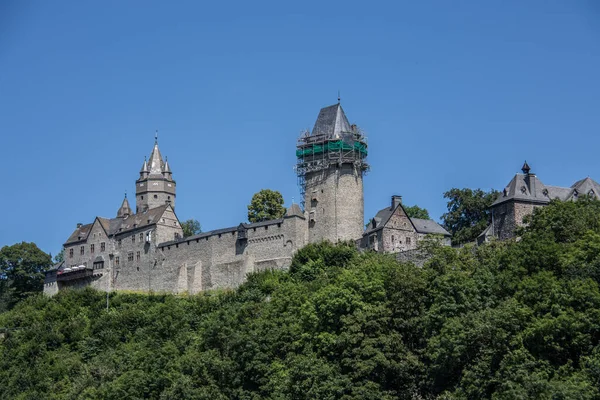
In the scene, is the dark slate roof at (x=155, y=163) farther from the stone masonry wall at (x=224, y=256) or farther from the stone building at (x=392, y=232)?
the stone building at (x=392, y=232)

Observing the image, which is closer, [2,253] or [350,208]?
[350,208]

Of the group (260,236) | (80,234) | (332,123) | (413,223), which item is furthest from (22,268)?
(413,223)

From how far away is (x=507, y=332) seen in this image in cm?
3794

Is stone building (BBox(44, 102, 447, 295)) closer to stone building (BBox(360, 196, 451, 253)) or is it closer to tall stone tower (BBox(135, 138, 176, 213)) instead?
stone building (BBox(360, 196, 451, 253))

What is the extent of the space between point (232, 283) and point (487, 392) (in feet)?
99.5

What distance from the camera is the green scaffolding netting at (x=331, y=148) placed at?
66688mm

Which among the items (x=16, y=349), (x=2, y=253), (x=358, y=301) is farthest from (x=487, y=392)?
(x=2, y=253)

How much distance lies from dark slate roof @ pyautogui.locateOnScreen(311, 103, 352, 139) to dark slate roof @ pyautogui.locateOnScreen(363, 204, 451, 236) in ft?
20.1

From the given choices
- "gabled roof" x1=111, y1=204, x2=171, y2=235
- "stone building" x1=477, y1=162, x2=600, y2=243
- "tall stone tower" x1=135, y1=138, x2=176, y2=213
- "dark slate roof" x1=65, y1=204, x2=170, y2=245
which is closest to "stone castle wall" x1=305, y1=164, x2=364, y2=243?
"stone building" x1=477, y1=162, x2=600, y2=243

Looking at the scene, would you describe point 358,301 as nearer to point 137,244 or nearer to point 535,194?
point 535,194

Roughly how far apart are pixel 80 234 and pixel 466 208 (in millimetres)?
29245

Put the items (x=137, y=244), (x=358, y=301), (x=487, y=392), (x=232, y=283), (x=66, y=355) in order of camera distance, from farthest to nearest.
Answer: (x=137, y=244)
(x=232, y=283)
(x=66, y=355)
(x=358, y=301)
(x=487, y=392)

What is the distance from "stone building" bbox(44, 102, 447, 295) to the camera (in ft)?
213

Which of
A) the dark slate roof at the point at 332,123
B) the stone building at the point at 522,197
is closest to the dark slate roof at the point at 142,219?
the dark slate roof at the point at 332,123
